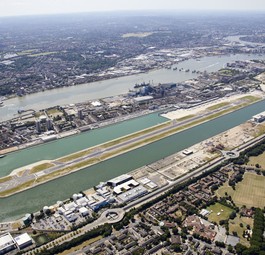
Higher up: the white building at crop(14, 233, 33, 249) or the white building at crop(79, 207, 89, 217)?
the white building at crop(79, 207, 89, 217)

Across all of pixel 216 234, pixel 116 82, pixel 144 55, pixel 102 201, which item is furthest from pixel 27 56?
pixel 216 234

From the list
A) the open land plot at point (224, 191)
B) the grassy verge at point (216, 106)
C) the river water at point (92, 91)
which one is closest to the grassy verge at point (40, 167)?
the open land plot at point (224, 191)

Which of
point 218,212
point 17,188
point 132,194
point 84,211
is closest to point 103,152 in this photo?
point 132,194

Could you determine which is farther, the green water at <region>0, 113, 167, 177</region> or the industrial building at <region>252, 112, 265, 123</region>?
→ the industrial building at <region>252, 112, 265, 123</region>

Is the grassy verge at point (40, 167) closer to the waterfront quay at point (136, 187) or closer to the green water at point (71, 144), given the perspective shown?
the green water at point (71, 144)

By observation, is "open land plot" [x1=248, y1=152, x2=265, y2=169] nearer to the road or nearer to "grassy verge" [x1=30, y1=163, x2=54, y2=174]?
the road

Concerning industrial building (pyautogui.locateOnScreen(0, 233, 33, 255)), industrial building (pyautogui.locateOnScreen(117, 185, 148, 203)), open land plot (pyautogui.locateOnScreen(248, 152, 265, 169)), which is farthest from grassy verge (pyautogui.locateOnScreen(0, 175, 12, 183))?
open land plot (pyautogui.locateOnScreen(248, 152, 265, 169))
